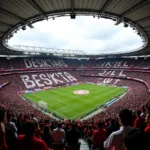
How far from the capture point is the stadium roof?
1505 centimetres

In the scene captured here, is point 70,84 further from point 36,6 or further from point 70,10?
point 36,6

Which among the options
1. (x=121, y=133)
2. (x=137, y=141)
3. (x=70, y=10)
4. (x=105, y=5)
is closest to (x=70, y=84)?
(x=70, y=10)

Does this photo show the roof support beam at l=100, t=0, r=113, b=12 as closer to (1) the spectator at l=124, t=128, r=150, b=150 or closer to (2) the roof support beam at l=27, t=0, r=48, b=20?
(2) the roof support beam at l=27, t=0, r=48, b=20

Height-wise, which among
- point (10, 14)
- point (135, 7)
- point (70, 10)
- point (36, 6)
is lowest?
point (135, 7)

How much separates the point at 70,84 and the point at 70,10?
43284 mm

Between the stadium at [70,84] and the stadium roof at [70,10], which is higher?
the stadium roof at [70,10]

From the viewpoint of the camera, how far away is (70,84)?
5938 cm

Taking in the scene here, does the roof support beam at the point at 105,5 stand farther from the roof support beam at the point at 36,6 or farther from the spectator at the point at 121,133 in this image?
the spectator at the point at 121,133

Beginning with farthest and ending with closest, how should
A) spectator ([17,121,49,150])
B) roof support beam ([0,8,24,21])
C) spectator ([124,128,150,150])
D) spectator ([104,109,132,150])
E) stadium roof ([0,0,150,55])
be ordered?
roof support beam ([0,8,24,21]), stadium roof ([0,0,150,55]), spectator ([104,109,132,150]), spectator ([17,121,49,150]), spectator ([124,128,150,150])

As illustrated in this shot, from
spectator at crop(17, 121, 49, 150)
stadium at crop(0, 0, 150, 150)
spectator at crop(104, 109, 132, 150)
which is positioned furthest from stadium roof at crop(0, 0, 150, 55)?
spectator at crop(104, 109, 132, 150)

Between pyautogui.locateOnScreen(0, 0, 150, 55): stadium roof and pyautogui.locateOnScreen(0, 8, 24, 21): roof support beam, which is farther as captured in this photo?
pyautogui.locateOnScreen(0, 8, 24, 21): roof support beam

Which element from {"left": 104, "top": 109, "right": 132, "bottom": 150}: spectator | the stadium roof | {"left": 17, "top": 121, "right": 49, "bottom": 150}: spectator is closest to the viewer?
{"left": 17, "top": 121, "right": 49, "bottom": 150}: spectator

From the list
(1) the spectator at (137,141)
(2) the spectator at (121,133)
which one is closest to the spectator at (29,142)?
(2) the spectator at (121,133)

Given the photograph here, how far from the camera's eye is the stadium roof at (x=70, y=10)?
15.1 meters
